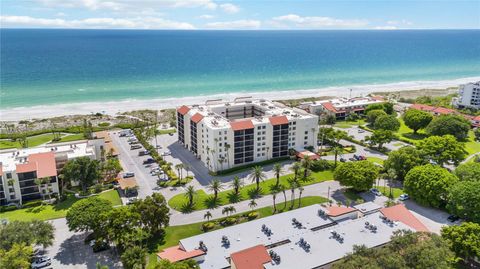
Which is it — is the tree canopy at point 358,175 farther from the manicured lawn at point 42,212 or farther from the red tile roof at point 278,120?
the manicured lawn at point 42,212

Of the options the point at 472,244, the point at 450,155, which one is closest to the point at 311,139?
the point at 450,155

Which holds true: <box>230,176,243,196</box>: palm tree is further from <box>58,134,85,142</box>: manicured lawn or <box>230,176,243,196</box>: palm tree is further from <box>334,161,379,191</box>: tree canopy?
<box>58,134,85,142</box>: manicured lawn

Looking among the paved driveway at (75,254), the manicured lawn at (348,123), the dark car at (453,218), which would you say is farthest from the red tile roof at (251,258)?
the manicured lawn at (348,123)

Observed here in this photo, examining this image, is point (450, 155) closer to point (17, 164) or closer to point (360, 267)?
point (360, 267)

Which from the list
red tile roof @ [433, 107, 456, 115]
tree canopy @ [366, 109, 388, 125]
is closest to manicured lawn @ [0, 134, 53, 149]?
tree canopy @ [366, 109, 388, 125]

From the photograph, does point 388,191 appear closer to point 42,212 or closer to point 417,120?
point 417,120

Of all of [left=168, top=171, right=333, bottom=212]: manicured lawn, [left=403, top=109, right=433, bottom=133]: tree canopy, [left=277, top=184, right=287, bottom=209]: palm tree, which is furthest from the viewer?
[left=403, top=109, right=433, bottom=133]: tree canopy

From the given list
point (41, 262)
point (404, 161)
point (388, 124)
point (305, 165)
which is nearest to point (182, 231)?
point (41, 262)
